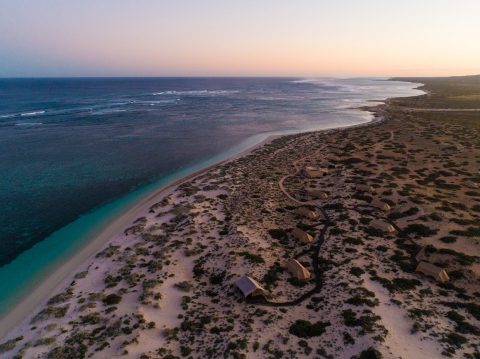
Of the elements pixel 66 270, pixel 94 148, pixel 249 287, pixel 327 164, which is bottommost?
pixel 66 270

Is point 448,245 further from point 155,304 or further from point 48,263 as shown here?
point 48,263

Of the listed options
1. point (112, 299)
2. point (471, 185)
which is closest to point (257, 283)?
point (112, 299)

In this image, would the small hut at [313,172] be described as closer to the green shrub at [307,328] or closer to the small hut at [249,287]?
the small hut at [249,287]

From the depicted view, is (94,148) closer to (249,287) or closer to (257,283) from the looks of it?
(257,283)

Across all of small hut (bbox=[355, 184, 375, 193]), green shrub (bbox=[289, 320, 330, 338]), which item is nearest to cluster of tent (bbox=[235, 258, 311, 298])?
green shrub (bbox=[289, 320, 330, 338])

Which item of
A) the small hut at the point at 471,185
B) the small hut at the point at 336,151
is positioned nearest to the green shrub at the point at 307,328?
the small hut at the point at 471,185
